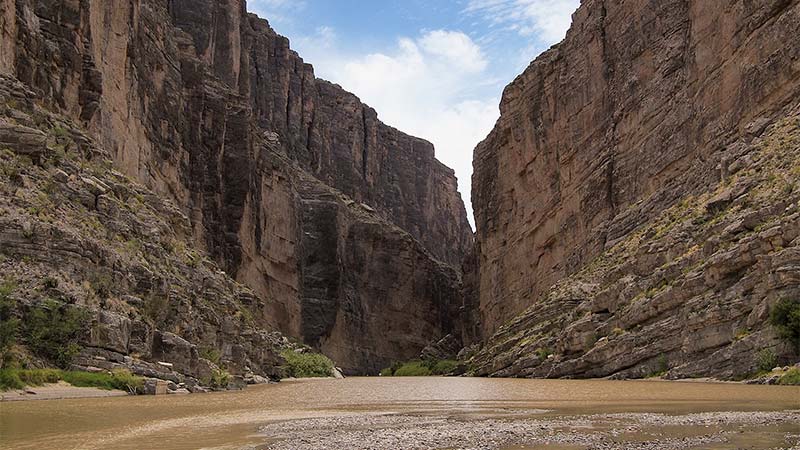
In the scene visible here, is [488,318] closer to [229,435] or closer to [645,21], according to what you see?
[645,21]

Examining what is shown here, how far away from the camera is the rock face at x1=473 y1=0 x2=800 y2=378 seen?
112 ft

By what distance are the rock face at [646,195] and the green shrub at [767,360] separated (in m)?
0.38

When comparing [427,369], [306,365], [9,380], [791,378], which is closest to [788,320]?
[791,378]


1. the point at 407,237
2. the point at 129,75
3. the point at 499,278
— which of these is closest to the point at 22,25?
the point at 129,75

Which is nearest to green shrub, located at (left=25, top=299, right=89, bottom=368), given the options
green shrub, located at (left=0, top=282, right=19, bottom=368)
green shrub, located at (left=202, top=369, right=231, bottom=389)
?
green shrub, located at (left=0, top=282, right=19, bottom=368)

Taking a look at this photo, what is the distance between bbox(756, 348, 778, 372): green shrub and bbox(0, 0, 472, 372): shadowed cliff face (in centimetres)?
3606

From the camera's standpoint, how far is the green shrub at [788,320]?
27.7m

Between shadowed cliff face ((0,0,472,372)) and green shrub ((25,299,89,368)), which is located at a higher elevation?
shadowed cliff face ((0,0,472,372))

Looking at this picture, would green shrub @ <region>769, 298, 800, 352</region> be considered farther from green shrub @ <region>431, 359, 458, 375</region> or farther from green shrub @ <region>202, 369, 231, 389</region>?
green shrub @ <region>431, 359, 458, 375</region>

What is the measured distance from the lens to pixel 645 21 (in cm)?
6475

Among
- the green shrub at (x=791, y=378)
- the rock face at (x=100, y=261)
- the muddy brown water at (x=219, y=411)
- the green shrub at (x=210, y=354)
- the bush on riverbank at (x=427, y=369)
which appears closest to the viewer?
the muddy brown water at (x=219, y=411)

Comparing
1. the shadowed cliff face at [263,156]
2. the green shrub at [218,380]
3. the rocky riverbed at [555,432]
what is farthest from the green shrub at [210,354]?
the rocky riverbed at [555,432]

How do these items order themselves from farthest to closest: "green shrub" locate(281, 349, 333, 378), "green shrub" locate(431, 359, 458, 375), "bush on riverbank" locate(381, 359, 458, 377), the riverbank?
"bush on riverbank" locate(381, 359, 458, 377) < "green shrub" locate(431, 359, 458, 375) < "green shrub" locate(281, 349, 333, 378) < the riverbank

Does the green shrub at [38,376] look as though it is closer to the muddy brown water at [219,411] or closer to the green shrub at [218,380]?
the muddy brown water at [219,411]
